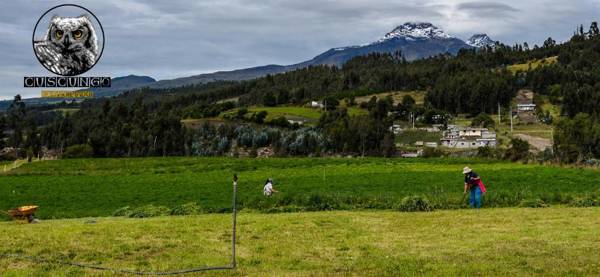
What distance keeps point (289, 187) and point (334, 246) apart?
25.4m

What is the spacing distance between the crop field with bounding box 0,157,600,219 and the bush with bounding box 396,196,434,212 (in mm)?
1154

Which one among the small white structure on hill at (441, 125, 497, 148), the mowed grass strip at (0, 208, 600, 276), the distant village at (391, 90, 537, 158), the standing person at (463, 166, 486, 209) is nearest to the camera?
the mowed grass strip at (0, 208, 600, 276)

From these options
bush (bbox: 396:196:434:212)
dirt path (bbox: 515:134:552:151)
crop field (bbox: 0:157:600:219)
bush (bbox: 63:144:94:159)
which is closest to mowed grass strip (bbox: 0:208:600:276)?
bush (bbox: 396:196:434:212)

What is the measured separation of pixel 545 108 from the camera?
168m

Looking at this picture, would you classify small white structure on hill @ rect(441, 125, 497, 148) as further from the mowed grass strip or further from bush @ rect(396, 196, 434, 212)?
the mowed grass strip

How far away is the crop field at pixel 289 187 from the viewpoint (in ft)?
93.2

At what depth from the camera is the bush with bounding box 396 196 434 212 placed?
25.5m

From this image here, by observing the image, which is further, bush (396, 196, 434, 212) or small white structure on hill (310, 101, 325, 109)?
small white structure on hill (310, 101, 325, 109)

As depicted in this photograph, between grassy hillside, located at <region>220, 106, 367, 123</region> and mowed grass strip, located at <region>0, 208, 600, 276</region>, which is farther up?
grassy hillside, located at <region>220, 106, 367, 123</region>

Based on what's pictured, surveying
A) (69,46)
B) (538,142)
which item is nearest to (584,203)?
(69,46)

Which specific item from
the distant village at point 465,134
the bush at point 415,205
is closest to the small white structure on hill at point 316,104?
the distant village at point 465,134

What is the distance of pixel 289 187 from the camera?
41656 mm

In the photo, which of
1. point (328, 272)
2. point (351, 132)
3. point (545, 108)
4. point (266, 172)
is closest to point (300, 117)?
point (351, 132)

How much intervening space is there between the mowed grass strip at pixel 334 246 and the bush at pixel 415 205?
11.4 ft
